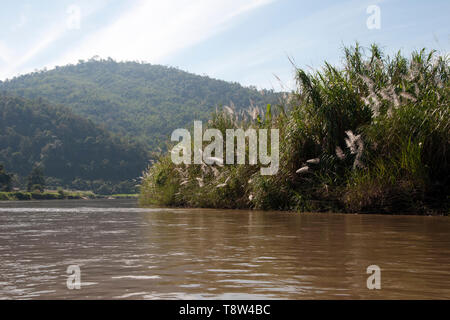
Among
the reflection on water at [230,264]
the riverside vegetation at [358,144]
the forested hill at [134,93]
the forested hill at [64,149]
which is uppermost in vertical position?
the forested hill at [134,93]

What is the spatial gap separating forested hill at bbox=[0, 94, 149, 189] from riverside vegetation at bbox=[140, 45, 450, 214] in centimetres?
5955

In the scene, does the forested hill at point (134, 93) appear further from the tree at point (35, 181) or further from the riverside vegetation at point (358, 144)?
the riverside vegetation at point (358, 144)

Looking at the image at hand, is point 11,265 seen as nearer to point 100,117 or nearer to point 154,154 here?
point 154,154

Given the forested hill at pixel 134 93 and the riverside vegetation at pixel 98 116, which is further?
the forested hill at pixel 134 93

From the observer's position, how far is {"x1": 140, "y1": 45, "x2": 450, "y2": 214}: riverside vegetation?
289 inches

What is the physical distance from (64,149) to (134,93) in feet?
171

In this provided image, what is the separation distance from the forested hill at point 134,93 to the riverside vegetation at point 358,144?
73898 millimetres

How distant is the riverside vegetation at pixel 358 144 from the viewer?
735 centimetres

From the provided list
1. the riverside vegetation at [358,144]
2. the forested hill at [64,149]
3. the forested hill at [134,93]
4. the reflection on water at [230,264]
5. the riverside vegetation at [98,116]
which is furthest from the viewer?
the forested hill at [134,93]

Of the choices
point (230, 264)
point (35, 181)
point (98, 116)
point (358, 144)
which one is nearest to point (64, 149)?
point (35, 181)

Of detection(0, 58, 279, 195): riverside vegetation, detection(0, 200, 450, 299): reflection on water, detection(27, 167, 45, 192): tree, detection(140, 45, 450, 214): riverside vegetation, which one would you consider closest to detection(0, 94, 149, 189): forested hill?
detection(0, 58, 279, 195): riverside vegetation

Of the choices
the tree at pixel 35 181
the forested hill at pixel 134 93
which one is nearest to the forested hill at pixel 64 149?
the forested hill at pixel 134 93

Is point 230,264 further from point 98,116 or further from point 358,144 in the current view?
point 98,116

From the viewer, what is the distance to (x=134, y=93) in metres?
122
